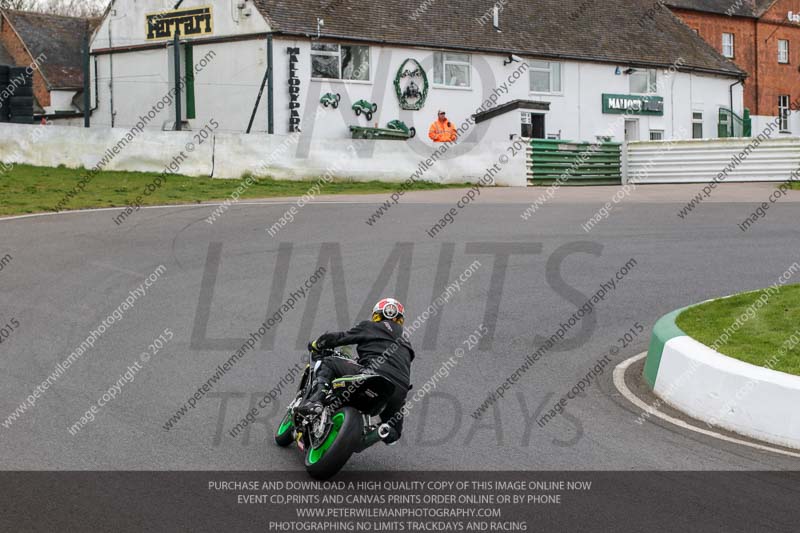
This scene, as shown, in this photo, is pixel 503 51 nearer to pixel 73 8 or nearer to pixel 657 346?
Result: pixel 657 346

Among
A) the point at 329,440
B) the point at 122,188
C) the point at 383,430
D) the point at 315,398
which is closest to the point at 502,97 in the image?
the point at 122,188

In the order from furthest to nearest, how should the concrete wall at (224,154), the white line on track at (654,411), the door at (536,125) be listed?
1. the door at (536,125)
2. the concrete wall at (224,154)
3. the white line on track at (654,411)

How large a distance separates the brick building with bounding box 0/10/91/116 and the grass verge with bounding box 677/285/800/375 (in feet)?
138

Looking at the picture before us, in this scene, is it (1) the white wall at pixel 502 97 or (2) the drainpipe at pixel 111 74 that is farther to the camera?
(2) the drainpipe at pixel 111 74

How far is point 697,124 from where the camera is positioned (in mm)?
44844

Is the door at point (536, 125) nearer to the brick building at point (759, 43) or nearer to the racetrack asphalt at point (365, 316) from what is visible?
the racetrack asphalt at point (365, 316)

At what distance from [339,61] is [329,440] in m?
27.9

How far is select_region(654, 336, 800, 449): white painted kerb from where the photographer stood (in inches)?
330

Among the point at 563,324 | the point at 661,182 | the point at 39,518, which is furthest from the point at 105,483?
the point at 661,182

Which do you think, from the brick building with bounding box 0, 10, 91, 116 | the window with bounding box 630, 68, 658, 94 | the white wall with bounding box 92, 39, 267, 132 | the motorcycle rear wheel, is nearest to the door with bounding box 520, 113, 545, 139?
the window with bounding box 630, 68, 658, 94

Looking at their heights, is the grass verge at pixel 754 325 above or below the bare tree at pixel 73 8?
below

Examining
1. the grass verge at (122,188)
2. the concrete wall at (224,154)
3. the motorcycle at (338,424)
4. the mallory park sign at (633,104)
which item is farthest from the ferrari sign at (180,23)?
the motorcycle at (338,424)

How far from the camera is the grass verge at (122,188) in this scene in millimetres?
22047

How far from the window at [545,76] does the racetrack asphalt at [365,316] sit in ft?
53.1
